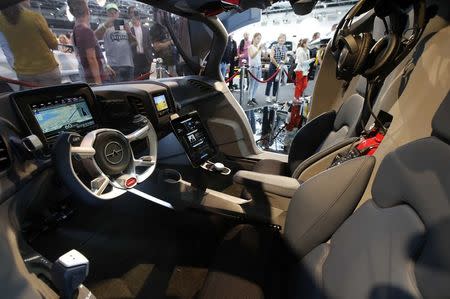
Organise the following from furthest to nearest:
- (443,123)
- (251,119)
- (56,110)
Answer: (251,119), (56,110), (443,123)

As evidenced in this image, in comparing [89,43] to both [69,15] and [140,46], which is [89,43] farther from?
[140,46]

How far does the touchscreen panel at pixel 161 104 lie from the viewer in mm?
1488

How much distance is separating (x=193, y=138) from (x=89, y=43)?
1.44 metres

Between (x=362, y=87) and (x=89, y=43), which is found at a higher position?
(x=89, y=43)

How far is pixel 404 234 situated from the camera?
1.82 feet

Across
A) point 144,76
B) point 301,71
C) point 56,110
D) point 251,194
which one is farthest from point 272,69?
point 56,110

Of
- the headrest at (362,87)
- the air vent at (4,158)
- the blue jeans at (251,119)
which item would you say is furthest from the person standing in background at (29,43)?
the blue jeans at (251,119)

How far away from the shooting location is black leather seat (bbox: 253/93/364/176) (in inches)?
54.7

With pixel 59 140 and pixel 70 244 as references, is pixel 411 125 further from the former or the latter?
pixel 70 244

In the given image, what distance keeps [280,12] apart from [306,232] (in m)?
12.7

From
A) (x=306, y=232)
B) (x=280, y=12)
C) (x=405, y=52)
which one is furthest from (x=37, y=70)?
(x=280, y=12)

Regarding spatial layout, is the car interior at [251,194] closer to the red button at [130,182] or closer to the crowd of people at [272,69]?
the red button at [130,182]

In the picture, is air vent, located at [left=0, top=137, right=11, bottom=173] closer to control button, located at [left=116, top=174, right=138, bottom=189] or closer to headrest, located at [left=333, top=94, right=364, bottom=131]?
control button, located at [left=116, top=174, right=138, bottom=189]

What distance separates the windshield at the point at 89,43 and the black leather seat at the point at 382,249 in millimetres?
1536
